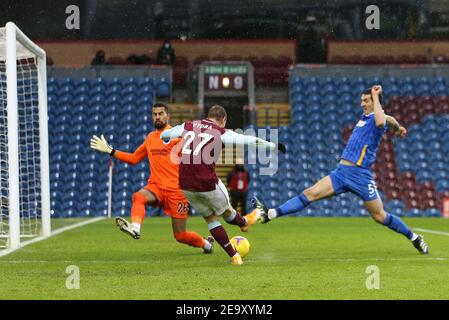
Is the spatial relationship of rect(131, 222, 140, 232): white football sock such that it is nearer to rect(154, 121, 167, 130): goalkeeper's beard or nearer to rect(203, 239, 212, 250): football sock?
rect(203, 239, 212, 250): football sock

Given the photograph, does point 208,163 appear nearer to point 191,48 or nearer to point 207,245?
point 207,245

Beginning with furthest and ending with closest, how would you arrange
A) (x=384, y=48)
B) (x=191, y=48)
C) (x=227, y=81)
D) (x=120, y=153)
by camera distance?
1. (x=384, y=48)
2. (x=191, y=48)
3. (x=227, y=81)
4. (x=120, y=153)

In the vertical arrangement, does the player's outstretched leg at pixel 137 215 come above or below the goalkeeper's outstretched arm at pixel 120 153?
below

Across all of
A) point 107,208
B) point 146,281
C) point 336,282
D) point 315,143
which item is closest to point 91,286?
point 146,281

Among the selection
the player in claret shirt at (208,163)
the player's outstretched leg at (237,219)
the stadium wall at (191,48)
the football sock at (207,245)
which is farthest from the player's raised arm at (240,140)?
the stadium wall at (191,48)

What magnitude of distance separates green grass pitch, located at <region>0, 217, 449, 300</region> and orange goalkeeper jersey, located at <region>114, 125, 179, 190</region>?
928 millimetres

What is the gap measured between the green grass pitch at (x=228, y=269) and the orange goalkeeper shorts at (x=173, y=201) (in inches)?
21.1

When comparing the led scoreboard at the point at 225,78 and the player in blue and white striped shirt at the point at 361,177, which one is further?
the led scoreboard at the point at 225,78

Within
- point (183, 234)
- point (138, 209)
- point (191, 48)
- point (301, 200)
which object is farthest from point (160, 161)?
point (191, 48)

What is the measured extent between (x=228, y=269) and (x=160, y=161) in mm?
2410

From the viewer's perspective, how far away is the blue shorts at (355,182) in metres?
11.2

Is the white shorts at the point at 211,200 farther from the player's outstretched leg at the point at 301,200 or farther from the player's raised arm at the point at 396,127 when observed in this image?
the player's raised arm at the point at 396,127

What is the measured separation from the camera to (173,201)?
11.3 meters

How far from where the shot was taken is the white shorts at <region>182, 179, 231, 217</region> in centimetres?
999
